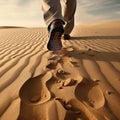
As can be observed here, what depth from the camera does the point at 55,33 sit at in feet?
9.89

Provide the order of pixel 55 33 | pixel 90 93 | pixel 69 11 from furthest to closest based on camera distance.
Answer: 1. pixel 69 11
2. pixel 55 33
3. pixel 90 93

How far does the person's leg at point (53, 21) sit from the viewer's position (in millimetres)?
2984

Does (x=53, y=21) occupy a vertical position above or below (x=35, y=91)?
above

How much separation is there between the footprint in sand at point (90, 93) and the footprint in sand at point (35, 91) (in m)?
0.27

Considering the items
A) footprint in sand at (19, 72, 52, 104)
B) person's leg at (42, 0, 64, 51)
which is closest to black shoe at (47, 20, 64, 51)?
person's leg at (42, 0, 64, 51)

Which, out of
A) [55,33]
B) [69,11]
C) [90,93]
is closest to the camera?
[90,93]

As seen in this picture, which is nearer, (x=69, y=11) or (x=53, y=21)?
(x=53, y=21)

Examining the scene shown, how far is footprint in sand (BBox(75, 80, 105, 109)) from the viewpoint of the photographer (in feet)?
5.99

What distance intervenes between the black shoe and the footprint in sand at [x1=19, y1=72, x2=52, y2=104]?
0.79m

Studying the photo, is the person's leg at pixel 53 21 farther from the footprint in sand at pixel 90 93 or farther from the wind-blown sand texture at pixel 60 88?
the footprint in sand at pixel 90 93

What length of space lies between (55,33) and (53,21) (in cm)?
15

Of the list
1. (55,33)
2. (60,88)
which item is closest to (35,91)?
(60,88)

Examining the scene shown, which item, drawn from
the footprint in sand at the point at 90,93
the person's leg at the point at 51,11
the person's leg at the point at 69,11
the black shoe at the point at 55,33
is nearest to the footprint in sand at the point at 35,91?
the footprint in sand at the point at 90,93

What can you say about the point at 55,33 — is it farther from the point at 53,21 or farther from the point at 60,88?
the point at 60,88
